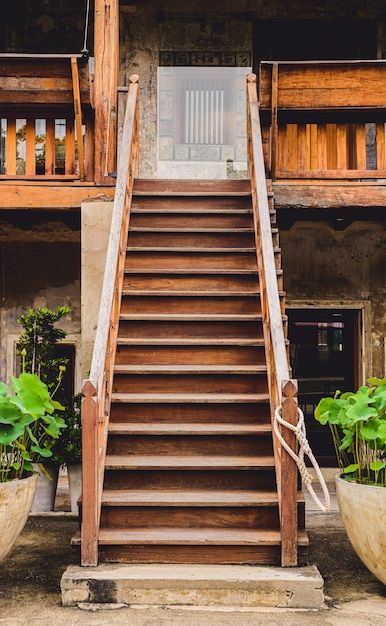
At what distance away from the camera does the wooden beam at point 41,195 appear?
21.3 feet

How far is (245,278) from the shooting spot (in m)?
6.00

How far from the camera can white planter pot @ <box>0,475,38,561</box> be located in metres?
3.85

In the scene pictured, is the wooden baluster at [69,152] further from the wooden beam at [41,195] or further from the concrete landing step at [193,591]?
the concrete landing step at [193,591]

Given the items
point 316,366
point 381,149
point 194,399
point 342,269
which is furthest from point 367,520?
point 316,366

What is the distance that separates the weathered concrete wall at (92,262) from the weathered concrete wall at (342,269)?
2823 mm

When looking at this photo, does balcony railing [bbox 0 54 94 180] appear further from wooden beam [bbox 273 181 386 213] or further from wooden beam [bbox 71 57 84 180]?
A: wooden beam [bbox 273 181 386 213]

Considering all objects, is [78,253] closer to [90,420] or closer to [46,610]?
[90,420]

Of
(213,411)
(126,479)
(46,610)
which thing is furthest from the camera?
(213,411)

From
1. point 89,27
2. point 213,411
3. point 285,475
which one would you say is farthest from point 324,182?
point 89,27

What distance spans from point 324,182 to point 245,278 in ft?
4.64

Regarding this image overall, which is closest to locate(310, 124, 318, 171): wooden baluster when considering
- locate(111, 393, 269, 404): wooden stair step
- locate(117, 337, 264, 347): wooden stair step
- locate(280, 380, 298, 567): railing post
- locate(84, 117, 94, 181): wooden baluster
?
locate(84, 117, 94, 181): wooden baluster

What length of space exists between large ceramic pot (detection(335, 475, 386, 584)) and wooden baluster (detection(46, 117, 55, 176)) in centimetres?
409

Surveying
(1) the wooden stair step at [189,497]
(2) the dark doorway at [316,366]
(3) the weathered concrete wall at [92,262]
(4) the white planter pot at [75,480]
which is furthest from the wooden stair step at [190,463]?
(2) the dark doorway at [316,366]

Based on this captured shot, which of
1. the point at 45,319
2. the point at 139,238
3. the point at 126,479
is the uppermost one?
the point at 139,238
